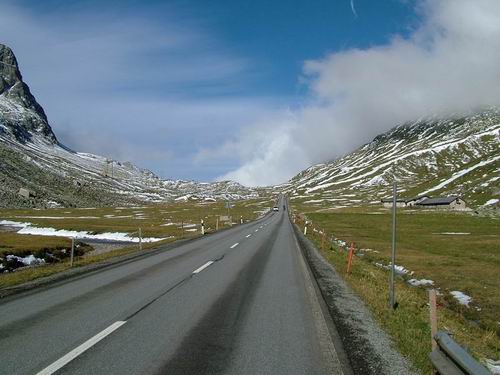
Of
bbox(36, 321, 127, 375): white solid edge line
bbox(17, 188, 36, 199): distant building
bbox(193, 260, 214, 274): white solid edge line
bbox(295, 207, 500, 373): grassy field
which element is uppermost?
bbox(17, 188, 36, 199): distant building

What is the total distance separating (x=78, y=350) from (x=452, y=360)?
5.98 metres

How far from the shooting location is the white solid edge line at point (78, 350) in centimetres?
685

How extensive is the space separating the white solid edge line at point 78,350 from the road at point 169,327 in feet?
0.05

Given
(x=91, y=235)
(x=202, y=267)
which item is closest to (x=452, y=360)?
(x=202, y=267)

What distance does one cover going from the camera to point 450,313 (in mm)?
16016

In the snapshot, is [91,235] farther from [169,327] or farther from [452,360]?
[452,360]

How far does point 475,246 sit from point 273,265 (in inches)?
1058

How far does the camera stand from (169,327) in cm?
951

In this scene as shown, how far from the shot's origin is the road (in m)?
7.25

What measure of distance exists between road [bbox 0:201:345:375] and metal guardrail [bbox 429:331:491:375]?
4.81ft

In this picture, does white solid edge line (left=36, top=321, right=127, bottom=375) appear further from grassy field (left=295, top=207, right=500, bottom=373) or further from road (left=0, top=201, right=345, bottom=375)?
grassy field (left=295, top=207, right=500, bottom=373)

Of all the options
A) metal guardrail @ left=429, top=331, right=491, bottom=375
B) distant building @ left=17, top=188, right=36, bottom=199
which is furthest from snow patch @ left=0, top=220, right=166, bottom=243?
distant building @ left=17, top=188, right=36, bottom=199

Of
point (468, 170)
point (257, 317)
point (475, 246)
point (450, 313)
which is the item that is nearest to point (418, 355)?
point (257, 317)

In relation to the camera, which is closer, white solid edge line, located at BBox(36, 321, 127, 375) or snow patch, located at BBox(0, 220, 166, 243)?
white solid edge line, located at BBox(36, 321, 127, 375)
